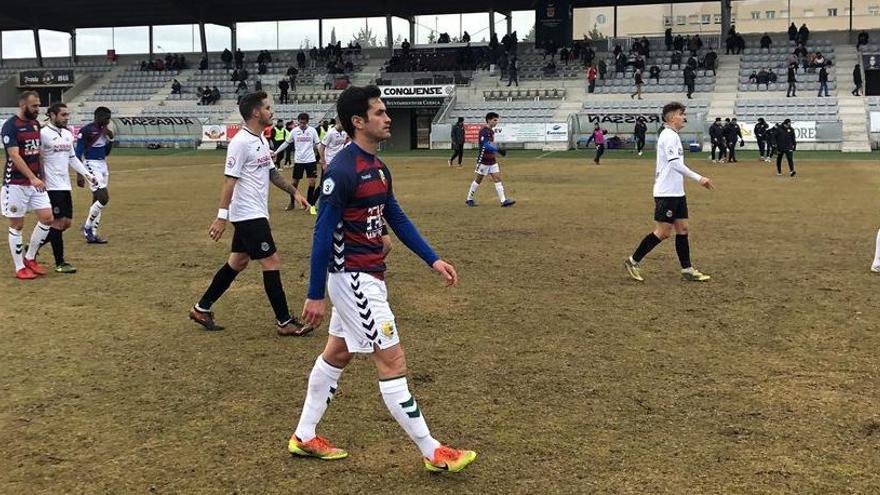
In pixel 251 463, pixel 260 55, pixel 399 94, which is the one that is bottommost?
pixel 251 463

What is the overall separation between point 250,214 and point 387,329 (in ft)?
10.4

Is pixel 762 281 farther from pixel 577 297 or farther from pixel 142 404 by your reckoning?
pixel 142 404

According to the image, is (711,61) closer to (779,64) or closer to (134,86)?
(779,64)

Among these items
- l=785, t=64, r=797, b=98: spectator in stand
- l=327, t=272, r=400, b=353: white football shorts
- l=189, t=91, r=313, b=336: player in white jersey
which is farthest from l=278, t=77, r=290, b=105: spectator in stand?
l=327, t=272, r=400, b=353: white football shorts

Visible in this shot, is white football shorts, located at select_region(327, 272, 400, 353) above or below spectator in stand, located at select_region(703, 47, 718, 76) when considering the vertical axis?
below

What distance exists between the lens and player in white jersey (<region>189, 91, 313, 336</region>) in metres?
6.50

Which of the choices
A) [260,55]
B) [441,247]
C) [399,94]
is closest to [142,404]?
[441,247]

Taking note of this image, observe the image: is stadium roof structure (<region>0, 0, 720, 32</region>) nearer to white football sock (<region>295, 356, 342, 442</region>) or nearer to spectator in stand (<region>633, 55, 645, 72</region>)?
spectator in stand (<region>633, 55, 645, 72</region>)

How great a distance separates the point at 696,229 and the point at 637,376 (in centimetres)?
778

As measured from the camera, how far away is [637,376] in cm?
538

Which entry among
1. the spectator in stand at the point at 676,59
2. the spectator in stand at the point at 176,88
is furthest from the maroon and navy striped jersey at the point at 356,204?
the spectator in stand at the point at 176,88

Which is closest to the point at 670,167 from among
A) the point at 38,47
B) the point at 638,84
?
the point at 638,84

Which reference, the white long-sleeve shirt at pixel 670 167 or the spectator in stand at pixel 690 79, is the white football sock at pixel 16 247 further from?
the spectator in stand at pixel 690 79

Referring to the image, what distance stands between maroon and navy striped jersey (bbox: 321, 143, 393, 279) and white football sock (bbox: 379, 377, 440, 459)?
0.58 m
